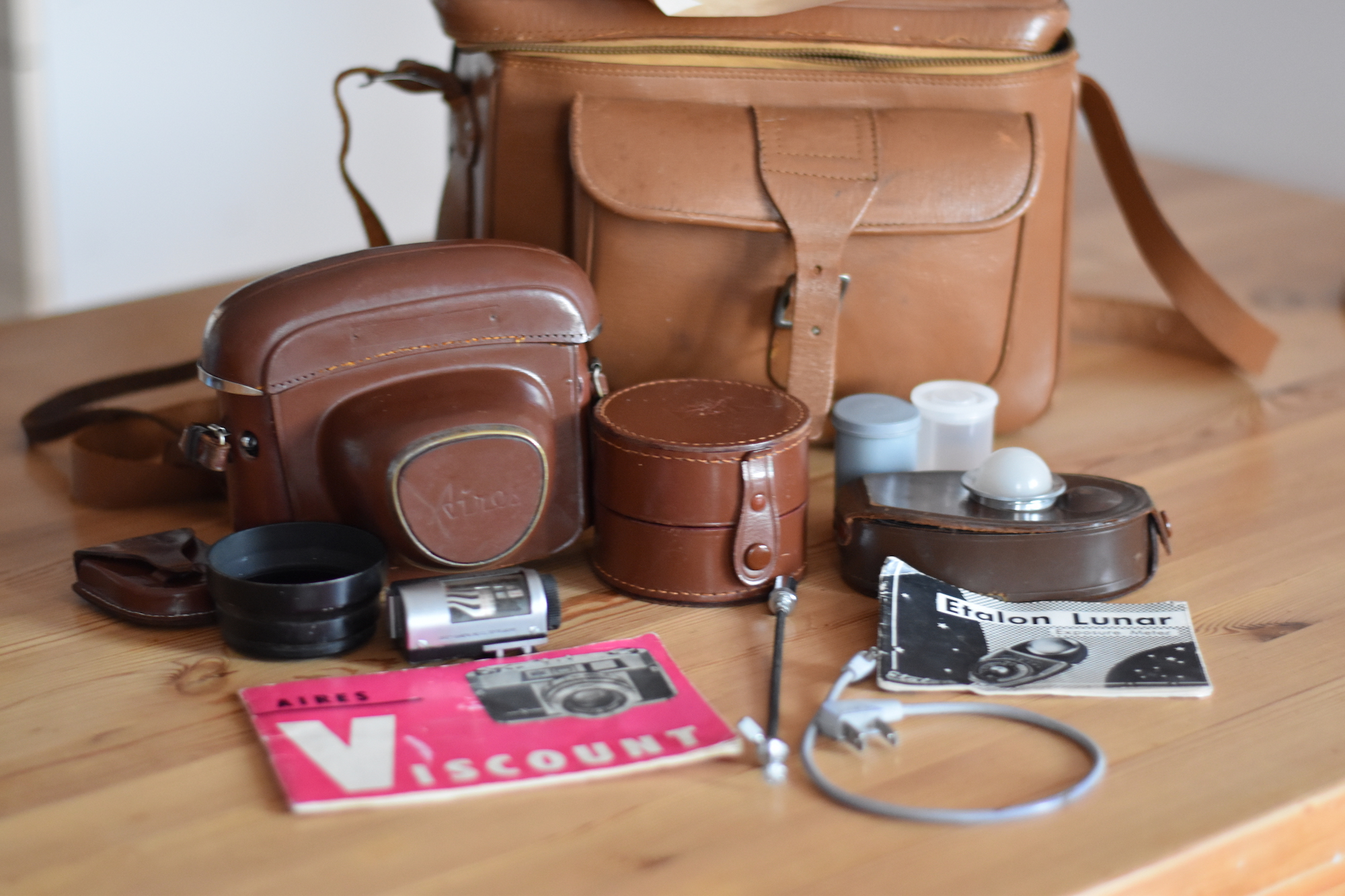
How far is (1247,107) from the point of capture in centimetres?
182

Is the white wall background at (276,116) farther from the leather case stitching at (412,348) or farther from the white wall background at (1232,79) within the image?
the leather case stitching at (412,348)

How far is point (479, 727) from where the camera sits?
688 millimetres

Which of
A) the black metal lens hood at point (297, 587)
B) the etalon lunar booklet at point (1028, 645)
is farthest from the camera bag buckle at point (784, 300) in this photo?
the black metal lens hood at point (297, 587)

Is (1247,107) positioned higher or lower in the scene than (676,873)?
higher

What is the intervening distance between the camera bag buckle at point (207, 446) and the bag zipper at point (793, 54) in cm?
36

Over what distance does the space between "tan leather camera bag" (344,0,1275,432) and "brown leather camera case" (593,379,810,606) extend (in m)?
0.14

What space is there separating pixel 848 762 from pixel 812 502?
0.34 meters

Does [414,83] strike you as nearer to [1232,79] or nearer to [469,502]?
[469,502]

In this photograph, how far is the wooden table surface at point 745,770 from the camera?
593mm

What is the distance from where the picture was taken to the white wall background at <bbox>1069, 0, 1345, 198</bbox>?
1.71 m

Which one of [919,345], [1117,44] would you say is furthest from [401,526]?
[1117,44]

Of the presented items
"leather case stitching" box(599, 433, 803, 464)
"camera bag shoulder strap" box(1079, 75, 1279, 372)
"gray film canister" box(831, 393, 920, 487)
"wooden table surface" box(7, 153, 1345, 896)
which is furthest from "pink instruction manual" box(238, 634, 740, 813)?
"camera bag shoulder strap" box(1079, 75, 1279, 372)

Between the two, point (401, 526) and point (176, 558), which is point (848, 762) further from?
point (176, 558)

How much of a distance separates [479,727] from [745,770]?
5.5 inches
